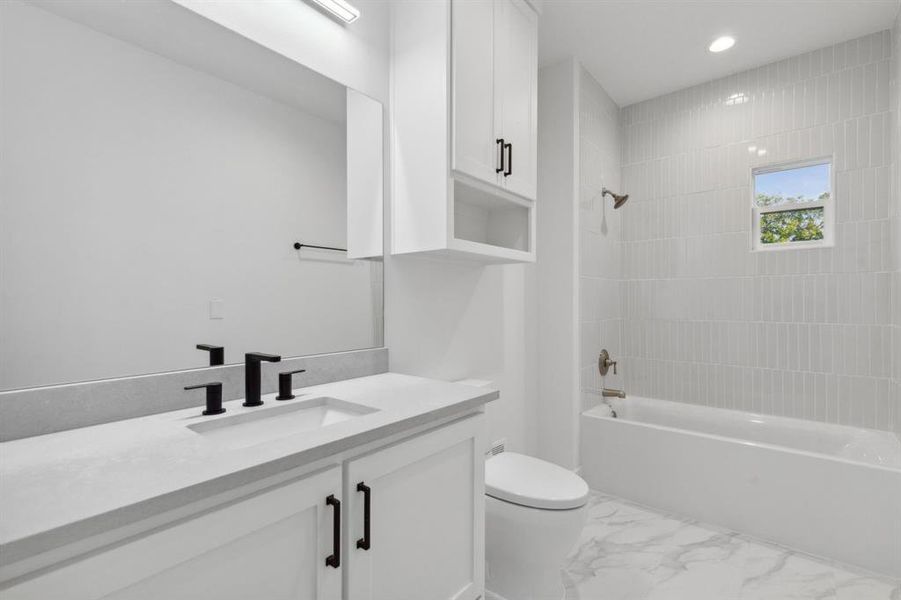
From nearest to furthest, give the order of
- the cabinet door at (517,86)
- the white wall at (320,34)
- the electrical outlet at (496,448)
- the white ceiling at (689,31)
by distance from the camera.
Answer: the white wall at (320,34)
the cabinet door at (517,86)
the electrical outlet at (496,448)
the white ceiling at (689,31)

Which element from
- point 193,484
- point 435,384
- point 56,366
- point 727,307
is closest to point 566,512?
point 435,384

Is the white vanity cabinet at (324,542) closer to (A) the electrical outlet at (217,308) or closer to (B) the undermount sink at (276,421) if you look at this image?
(B) the undermount sink at (276,421)

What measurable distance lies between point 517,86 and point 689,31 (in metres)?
1.33

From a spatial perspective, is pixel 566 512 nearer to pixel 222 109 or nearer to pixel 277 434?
pixel 277 434

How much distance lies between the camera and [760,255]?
276cm

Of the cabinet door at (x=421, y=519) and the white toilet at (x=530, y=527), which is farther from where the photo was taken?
the white toilet at (x=530, y=527)

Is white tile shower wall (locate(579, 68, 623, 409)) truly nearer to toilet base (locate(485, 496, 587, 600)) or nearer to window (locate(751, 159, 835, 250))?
window (locate(751, 159, 835, 250))

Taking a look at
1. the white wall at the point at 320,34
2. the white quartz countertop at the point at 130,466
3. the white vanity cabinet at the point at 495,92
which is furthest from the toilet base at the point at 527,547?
the white wall at the point at 320,34

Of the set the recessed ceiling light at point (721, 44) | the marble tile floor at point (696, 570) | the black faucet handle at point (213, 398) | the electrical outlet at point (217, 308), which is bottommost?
the marble tile floor at point (696, 570)

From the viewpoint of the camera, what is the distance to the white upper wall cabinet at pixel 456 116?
5.06 feet

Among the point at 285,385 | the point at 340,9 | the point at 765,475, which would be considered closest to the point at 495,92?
the point at 340,9

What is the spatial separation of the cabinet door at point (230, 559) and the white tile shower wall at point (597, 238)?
223cm

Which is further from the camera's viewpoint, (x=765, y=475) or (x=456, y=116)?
(x=765, y=475)

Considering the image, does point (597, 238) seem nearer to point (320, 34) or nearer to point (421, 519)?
point (320, 34)
